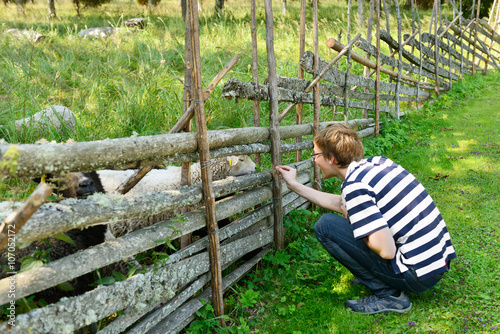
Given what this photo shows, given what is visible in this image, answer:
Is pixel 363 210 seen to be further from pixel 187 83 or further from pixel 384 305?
pixel 187 83

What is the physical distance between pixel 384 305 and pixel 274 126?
1.74 metres

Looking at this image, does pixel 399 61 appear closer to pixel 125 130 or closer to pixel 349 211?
pixel 125 130

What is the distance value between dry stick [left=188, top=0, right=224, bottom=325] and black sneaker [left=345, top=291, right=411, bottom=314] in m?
1.02

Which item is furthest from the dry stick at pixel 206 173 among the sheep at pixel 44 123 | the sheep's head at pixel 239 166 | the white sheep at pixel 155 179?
the sheep at pixel 44 123

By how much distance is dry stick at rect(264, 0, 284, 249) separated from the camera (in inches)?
129

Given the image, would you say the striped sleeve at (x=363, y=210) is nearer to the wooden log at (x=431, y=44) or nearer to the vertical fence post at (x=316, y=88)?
the vertical fence post at (x=316, y=88)

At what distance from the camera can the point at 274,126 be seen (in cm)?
352

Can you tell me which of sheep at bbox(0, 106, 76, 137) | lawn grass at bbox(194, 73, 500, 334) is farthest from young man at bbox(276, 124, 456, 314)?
sheep at bbox(0, 106, 76, 137)

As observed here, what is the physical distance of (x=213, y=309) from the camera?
277cm

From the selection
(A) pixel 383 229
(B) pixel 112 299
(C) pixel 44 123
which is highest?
(C) pixel 44 123

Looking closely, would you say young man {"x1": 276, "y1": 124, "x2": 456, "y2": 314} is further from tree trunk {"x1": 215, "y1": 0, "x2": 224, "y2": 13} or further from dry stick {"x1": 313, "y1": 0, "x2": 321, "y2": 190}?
tree trunk {"x1": 215, "y1": 0, "x2": 224, "y2": 13}

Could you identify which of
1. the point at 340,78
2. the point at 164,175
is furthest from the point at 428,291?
the point at 340,78

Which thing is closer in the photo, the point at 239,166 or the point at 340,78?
the point at 239,166

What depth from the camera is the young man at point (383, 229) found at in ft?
8.14
